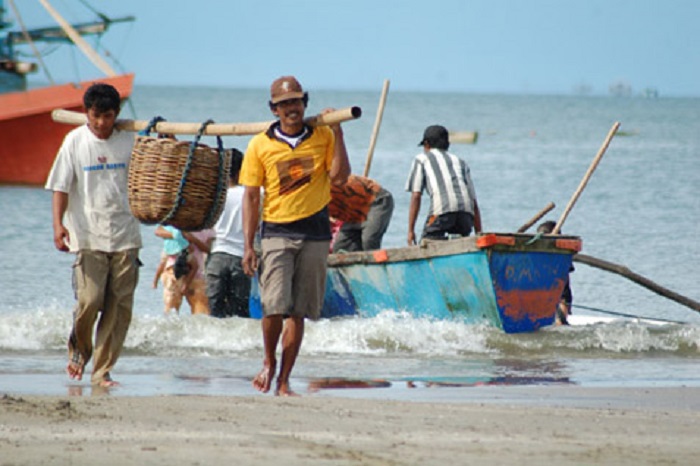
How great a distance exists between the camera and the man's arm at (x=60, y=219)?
8.42 meters

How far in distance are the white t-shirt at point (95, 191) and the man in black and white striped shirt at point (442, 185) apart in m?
4.11

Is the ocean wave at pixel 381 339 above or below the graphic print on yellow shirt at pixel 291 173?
below

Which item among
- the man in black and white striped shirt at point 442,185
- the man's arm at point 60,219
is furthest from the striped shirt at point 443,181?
the man's arm at point 60,219

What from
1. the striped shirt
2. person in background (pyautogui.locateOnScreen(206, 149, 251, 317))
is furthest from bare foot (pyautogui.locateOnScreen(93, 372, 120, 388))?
the striped shirt

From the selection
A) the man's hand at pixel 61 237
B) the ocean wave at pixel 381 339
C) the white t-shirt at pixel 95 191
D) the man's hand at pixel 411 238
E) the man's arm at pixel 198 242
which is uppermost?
the white t-shirt at pixel 95 191

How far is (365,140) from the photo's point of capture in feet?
217

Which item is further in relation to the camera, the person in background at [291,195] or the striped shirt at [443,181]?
the striped shirt at [443,181]

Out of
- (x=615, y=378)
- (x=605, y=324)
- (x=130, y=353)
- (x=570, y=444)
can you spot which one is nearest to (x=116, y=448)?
(x=570, y=444)

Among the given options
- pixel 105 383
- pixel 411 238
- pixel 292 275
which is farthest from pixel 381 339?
pixel 292 275

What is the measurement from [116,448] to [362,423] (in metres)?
1.28

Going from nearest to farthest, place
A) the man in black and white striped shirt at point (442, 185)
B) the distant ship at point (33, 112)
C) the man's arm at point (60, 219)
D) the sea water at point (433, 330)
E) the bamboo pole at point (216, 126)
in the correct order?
the bamboo pole at point (216, 126) < the man's arm at point (60, 219) < the sea water at point (433, 330) < the man in black and white striped shirt at point (442, 185) < the distant ship at point (33, 112)

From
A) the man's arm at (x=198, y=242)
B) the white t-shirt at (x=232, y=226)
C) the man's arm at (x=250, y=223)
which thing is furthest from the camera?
the man's arm at (x=198, y=242)

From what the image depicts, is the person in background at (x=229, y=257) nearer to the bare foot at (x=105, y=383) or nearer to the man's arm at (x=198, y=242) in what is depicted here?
the man's arm at (x=198, y=242)

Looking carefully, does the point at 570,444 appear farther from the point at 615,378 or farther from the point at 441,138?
the point at 441,138
